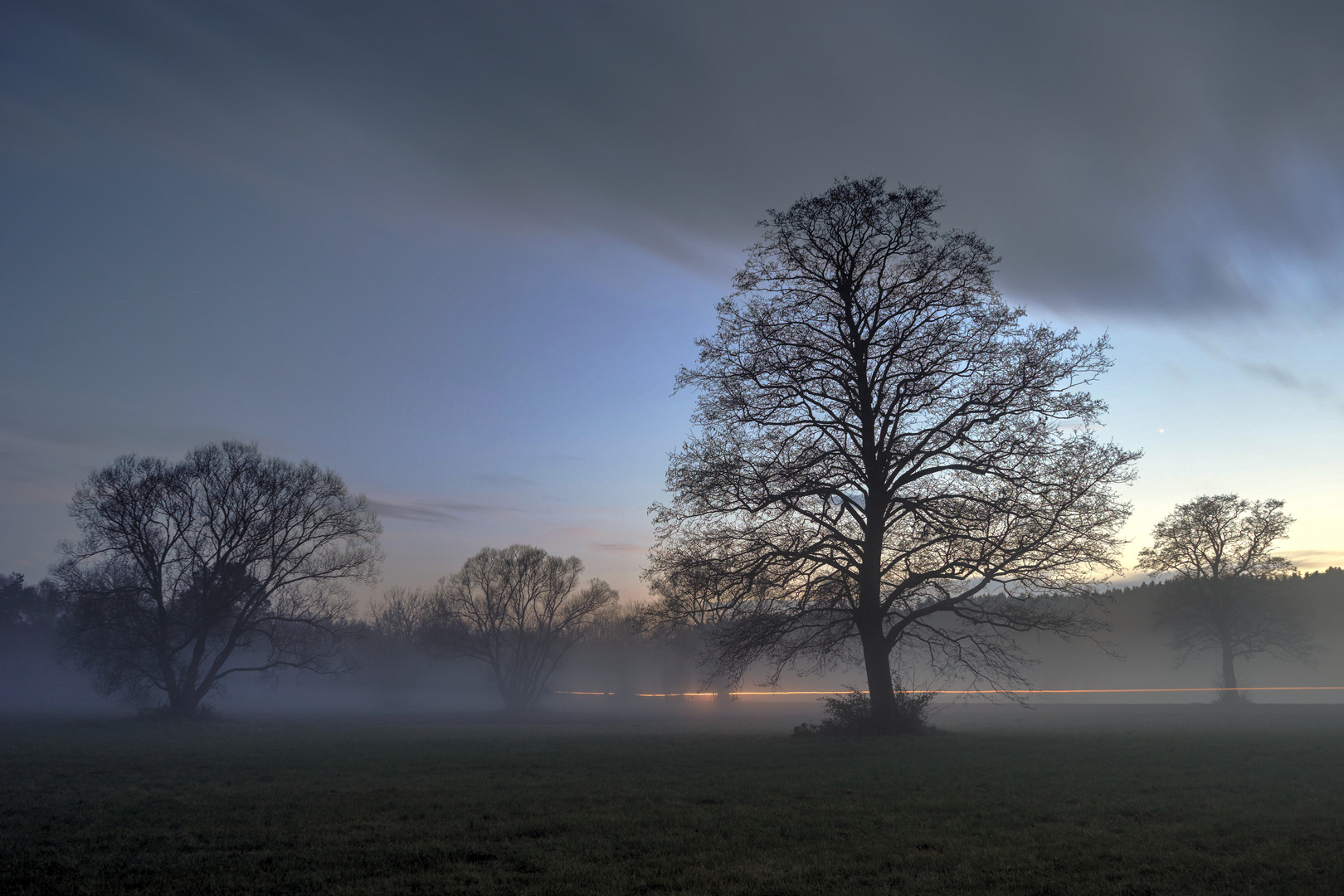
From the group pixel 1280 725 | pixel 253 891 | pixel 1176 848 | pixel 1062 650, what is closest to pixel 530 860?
pixel 253 891

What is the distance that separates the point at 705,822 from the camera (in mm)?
8922

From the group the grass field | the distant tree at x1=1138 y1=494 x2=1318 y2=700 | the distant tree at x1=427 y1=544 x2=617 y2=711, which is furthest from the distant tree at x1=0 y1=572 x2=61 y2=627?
the distant tree at x1=1138 y1=494 x2=1318 y2=700

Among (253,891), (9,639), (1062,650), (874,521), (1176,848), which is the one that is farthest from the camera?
(9,639)

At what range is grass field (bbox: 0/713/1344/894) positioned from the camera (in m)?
6.49

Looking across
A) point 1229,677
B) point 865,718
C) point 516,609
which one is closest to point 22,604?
point 516,609

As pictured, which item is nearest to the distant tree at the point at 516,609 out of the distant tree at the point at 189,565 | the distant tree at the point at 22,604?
the distant tree at the point at 189,565

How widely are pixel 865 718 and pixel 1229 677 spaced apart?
37.2 m

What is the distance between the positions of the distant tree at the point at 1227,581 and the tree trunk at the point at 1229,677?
0.04 meters

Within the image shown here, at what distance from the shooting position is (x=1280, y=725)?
24.4 meters

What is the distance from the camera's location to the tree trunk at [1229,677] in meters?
42.1

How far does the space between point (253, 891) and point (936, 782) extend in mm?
10124

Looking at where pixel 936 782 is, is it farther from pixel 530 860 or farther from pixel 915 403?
pixel 915 403

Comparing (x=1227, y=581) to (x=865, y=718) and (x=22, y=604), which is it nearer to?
(x=865, y=718)

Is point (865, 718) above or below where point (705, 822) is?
below
